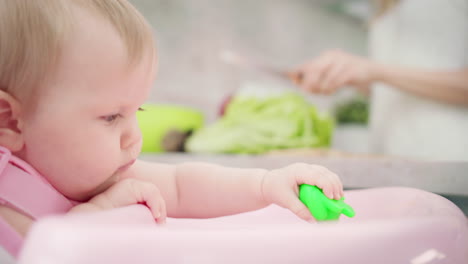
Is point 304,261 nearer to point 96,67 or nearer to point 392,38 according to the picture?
point 96,67

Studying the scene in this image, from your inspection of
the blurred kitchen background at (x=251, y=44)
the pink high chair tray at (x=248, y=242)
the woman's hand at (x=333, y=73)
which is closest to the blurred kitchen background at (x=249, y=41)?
the blurred kitchen background at (x=251, y=44)

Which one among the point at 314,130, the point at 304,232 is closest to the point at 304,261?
the point at 304,232

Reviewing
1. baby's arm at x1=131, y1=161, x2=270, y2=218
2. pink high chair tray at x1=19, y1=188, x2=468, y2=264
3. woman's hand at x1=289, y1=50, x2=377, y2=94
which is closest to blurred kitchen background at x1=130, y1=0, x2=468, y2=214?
woman's hand at x1=289, y1=50, x2=377, y2=94

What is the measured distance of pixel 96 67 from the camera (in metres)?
0.22

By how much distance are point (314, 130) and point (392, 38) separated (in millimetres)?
217

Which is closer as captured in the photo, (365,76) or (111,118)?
(111,118)

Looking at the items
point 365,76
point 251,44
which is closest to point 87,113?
point 365,76

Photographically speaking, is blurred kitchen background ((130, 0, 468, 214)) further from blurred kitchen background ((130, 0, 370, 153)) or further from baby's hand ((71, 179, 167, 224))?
baby's hand ((71, 179, 167, 224))

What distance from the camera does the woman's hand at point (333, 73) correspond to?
0.70 metres

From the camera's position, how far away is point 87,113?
0.22m

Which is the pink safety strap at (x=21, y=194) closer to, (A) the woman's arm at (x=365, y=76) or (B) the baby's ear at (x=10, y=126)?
(B) the baby's ear at (x=10, y=126)

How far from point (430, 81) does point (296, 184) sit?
42 cm

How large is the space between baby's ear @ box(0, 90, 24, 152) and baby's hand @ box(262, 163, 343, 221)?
15 cm

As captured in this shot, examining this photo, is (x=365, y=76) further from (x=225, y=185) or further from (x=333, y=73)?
(x=225, y=185)
